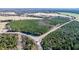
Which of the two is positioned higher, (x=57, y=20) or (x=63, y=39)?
(x=57, y=20)

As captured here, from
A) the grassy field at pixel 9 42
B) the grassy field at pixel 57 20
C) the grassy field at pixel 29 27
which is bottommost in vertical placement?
the grassy field at pixel 9 42

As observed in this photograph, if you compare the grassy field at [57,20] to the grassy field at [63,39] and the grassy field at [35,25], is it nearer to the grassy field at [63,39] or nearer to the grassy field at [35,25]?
the grassy field at [35,25]

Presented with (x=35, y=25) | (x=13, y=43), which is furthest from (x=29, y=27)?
(x=13, y=43)

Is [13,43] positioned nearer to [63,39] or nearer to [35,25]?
[35,25]

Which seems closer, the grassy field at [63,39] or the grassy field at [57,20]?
the grassy field at [63,39]

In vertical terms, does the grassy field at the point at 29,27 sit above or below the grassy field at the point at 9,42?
above

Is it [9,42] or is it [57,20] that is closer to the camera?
[9,42]

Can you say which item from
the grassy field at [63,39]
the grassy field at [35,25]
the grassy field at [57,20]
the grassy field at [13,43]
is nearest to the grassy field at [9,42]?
the grassy field at [13,43]
